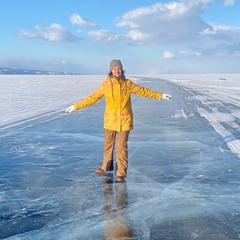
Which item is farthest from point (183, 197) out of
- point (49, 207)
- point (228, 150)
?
point (228, 150)

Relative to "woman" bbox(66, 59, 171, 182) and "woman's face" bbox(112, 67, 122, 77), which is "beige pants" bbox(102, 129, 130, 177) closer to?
"woman" bbox(66, 59, 171, 182)

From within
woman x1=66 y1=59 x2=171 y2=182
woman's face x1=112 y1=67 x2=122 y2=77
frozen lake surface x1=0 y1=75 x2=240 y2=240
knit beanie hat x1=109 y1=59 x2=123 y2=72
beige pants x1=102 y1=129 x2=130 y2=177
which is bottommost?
frozen lake surface x1=0 y1=75 x2=240 y2=240

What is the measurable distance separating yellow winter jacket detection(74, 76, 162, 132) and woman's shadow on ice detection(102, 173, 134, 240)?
33.1 inches

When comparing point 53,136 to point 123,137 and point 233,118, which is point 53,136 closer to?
point 123,137

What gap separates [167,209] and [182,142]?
4.16 m

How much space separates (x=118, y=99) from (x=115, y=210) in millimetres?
1820

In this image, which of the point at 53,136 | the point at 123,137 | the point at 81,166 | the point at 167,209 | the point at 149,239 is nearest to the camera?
the point at 149,239

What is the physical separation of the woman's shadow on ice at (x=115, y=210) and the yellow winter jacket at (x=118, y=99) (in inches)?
33.1

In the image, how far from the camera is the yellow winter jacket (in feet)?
17.8

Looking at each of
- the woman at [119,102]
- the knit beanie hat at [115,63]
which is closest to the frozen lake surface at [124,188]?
the woman at [119,102]

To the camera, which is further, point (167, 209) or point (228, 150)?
point (228, 150)

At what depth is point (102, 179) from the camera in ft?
18.2

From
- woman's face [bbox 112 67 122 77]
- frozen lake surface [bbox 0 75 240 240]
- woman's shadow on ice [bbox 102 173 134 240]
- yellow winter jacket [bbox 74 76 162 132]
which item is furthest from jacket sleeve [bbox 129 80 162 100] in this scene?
woman's shadow on ice [bbox 102 173 134 240]

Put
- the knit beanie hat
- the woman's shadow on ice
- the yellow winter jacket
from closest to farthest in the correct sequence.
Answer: the woman's shadow on ice, the knit beanie hat, the yellow winter jacket
